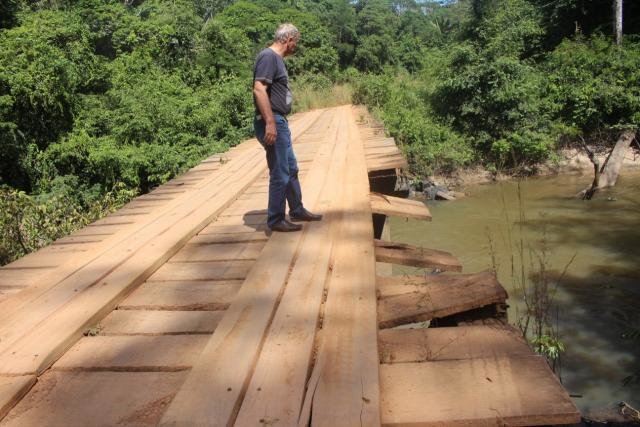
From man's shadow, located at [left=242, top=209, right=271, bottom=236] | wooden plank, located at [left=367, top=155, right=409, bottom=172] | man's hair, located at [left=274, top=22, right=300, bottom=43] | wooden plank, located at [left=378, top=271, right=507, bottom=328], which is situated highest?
man's hair, located at [left=274, top=22, right=300, bottom=43]

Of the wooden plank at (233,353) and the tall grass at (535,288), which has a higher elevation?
the wooden plank at (233,353)

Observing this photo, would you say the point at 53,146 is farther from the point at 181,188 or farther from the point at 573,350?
the point at 573,350

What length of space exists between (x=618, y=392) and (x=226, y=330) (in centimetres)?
440

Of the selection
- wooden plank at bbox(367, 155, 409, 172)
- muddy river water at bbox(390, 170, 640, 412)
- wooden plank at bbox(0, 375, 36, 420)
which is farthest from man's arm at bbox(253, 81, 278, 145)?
wooden plank at bbox(367, 155, 409, 172)

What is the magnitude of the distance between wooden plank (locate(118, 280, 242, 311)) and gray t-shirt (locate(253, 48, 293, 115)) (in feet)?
4.02

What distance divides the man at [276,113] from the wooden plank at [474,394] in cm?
181

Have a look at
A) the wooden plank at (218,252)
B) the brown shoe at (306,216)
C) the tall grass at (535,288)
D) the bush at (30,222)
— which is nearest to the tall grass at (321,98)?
the tall grass at (535,288)

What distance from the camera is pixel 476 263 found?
8617 millimetres

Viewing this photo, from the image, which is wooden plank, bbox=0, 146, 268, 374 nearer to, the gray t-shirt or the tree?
the gray t-shirt

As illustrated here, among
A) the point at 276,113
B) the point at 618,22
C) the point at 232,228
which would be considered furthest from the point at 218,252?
the point at 618,22

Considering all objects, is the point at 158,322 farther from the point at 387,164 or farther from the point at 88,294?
the point at 387,164

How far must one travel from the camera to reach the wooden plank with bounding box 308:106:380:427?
1.52 m

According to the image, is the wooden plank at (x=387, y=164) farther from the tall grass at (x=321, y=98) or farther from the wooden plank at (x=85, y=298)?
the tall grass at (x=321, y=98)

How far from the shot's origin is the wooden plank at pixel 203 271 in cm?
277
